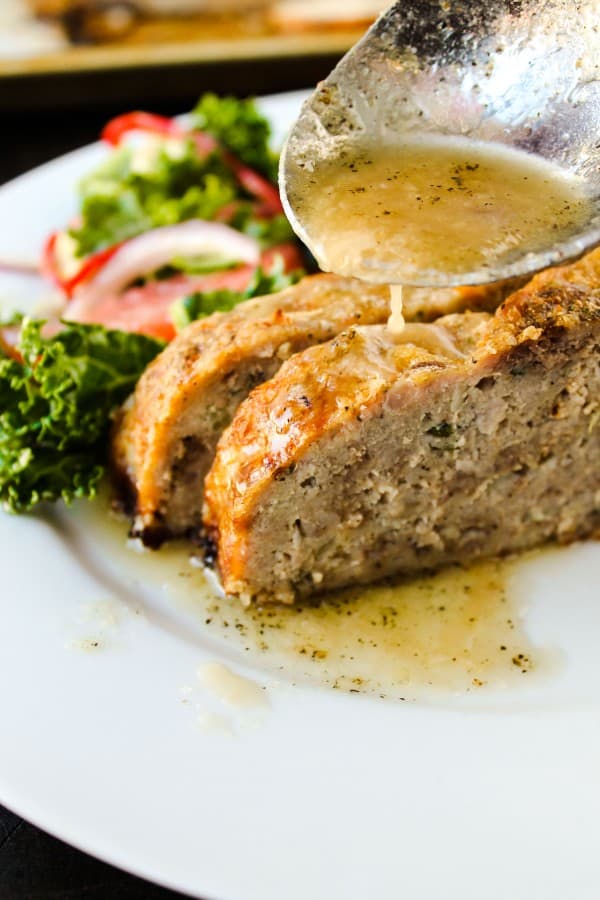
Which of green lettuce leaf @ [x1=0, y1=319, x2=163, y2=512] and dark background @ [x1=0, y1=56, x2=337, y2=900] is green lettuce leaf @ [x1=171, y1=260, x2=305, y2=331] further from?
dark background @ [x1=0, y1=56, x2=337, y2=900]

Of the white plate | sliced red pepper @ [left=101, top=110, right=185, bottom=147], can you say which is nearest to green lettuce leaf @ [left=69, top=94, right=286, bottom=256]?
sliced red pepper @ [left=101, top=110, right=185, bottom=147]

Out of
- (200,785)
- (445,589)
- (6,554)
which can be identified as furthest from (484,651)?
(6,554)

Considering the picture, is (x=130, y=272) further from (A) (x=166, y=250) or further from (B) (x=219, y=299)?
(B) (x=219, y=299)

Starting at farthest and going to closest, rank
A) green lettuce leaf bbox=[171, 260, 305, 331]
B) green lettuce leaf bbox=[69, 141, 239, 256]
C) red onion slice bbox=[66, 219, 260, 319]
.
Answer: green lettuce leaf bbox=[69, 141, 239, 256] < red onion slice bbox=[66, 219, 260, 319] < green lettuce leaf bbox=[171, 260, 305, 331]

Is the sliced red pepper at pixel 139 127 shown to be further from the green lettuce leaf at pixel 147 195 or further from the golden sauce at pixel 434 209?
the golden sauce at pixel 434 209

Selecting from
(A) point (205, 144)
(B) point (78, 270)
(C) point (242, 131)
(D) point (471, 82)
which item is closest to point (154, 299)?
(B) point (78, 270)

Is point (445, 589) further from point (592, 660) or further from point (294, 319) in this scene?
point (294, 319)
